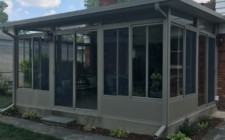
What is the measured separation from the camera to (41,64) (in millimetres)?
8977

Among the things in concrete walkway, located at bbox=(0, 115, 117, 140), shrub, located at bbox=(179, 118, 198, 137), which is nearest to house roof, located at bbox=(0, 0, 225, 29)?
shrub, located at bbox=(179, 118, 198, 137)

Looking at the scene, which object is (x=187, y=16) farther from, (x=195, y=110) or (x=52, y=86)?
(x=52, y=86)

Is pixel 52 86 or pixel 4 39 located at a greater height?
pixel 4 39

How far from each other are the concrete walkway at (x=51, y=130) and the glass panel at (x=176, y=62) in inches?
74.8

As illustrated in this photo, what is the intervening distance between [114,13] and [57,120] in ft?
10.8

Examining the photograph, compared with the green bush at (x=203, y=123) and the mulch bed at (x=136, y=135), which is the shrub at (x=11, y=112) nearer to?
the mulch bed at (x=136, y=135)

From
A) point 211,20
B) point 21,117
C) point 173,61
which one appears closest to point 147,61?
point 173,61

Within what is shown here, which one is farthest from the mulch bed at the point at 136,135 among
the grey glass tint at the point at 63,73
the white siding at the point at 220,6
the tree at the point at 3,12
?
the tree at the point at 3,12

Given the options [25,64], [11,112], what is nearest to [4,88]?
[11,112]

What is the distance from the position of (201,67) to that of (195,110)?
1399 mm

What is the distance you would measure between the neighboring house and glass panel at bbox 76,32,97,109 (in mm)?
27

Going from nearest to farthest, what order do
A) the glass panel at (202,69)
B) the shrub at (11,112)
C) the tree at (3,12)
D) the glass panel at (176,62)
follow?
1. the glass panel at (176,62)
2. the glass panel at (202,69)
3. the shrub at (11,112)
4. the tree at (3,12)

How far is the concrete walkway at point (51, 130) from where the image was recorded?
6.70m

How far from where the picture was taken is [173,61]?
21.4 feet
